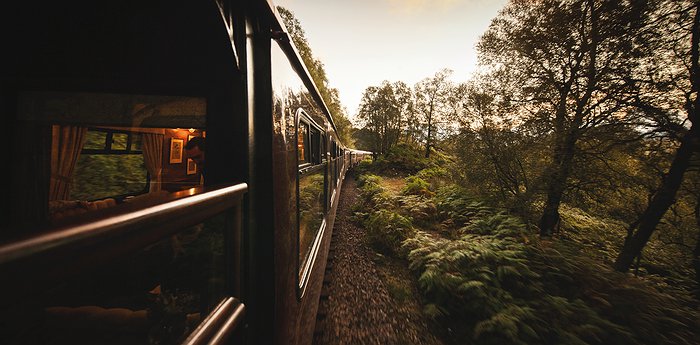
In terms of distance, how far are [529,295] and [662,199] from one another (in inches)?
162

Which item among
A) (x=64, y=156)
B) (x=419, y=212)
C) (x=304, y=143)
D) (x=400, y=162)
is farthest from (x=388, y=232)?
(x=400, y=162)

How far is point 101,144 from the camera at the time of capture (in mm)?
5523

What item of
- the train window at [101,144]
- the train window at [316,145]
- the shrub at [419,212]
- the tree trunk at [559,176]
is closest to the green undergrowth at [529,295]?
the tree trunk at [559,176]

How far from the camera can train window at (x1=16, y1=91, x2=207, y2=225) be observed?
9.29ft

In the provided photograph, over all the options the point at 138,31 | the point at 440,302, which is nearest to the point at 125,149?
the point at 138,31

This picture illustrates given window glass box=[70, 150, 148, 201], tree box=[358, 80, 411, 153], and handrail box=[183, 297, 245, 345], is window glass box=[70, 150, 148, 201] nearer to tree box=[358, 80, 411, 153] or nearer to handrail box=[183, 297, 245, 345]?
handrail box=[183, 297, 245, 345]

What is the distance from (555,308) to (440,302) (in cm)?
150

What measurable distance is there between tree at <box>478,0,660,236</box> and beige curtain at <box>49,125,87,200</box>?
9901mm

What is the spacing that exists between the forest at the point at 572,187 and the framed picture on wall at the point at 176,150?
18.8ft

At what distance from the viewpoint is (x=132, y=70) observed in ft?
5.99

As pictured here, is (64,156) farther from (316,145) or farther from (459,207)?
(459,207)

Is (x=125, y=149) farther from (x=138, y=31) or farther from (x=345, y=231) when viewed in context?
(x=345, y=231)

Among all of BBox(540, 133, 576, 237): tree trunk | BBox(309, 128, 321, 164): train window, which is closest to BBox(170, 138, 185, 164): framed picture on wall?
BBox(309, 128, 321, 164): train window

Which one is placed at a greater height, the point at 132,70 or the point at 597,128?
the point at 597,128
